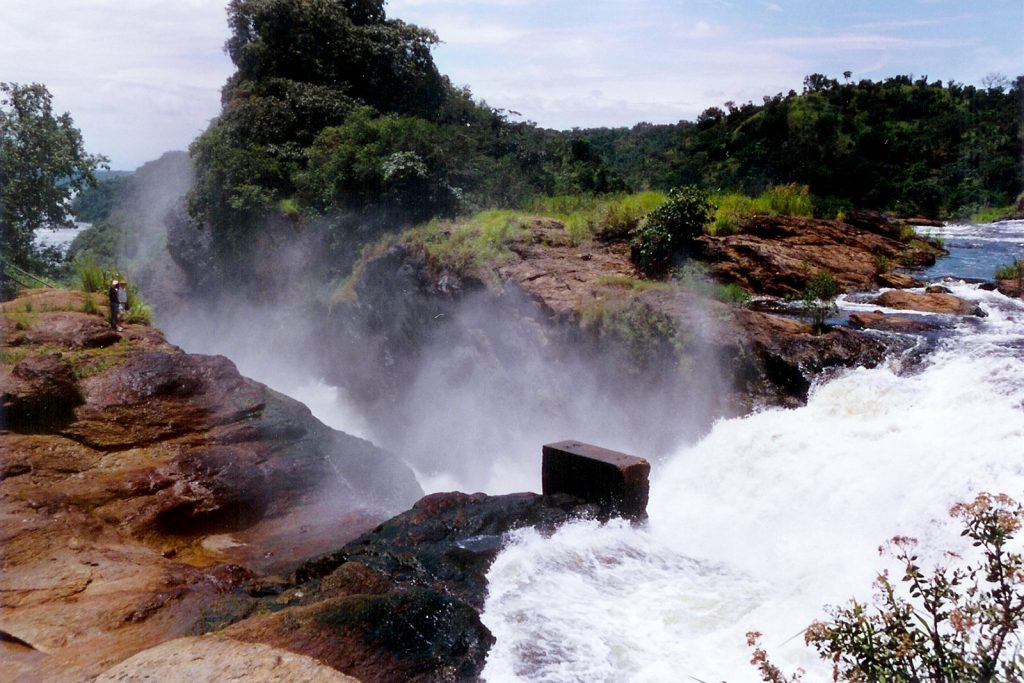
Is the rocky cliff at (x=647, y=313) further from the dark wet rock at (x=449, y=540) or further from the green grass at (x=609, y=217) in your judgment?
the dark wet rock at (x=449, y=540)

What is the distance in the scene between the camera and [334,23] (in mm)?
20484

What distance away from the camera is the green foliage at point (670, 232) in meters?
12.2

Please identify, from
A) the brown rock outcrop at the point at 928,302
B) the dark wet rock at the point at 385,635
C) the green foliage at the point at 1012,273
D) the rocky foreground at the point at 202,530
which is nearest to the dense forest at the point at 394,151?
the green foliage at the point at 1012,273

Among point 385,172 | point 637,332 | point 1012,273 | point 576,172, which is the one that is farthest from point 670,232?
point 385,172

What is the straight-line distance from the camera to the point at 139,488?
7602mm

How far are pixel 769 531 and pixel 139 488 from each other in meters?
6.46

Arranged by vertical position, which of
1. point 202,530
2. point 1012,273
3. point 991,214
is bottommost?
point 202,530

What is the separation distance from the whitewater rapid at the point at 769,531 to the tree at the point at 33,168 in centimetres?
1339

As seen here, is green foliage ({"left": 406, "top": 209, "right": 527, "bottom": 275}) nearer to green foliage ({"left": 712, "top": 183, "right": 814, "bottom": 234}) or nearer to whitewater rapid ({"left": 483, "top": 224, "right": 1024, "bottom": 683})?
green foliage ({"left": 712, "top": 183, "right": 814, "bottom": 234})

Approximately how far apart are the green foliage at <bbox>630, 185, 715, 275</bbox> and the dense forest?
4.31m

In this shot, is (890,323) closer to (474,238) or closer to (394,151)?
(474,238)

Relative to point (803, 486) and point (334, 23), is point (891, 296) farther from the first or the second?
point (334, 23)

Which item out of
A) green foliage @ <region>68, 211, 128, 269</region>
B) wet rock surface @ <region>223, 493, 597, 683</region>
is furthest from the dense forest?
wet rock surface @ <region>223, 493, 597, 683</region>

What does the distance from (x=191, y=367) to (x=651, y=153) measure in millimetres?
36297
